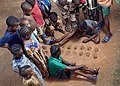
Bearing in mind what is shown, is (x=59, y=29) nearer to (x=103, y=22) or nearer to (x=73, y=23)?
(x=73, y=23)

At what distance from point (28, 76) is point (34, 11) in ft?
4.89

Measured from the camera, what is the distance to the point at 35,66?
4.34 meters

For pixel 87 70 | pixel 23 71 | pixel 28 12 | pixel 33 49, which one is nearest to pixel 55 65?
pixel 33 49

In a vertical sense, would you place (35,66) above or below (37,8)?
below

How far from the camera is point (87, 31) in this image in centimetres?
521

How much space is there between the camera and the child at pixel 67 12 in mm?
5184

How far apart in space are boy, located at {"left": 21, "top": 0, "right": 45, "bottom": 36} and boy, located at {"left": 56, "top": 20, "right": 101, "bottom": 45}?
15.8 inches

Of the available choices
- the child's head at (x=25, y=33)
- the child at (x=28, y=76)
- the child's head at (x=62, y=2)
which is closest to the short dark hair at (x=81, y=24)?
the child's head at (x=62, y=2)

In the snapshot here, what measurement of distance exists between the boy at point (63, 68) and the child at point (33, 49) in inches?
4.2

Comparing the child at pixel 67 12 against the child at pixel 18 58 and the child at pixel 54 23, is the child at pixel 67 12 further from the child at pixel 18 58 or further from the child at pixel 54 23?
the child at pixel 18 58

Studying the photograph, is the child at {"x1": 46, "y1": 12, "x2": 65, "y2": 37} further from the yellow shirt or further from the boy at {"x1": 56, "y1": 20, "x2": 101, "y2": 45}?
the yellow shirt

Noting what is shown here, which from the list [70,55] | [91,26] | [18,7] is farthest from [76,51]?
[18,7]

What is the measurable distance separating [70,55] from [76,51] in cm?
13

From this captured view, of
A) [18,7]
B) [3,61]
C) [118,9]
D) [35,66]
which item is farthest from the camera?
[18,7]
